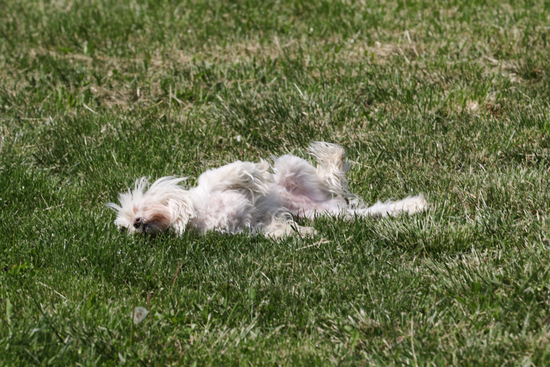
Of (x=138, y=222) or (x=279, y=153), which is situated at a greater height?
(x=138, y=222)

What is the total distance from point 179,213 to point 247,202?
44 cm

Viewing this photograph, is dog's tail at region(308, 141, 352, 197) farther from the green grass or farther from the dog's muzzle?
the dog's muzzle

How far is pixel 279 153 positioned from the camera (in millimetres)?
5184

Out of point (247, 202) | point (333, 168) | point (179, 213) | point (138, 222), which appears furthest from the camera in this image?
point (333, 168)

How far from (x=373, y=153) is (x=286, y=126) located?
0.82m

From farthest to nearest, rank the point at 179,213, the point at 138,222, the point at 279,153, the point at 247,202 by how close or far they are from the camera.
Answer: the point at 279,153
the point at 247,202
the point at 179,213
the point at 138,222

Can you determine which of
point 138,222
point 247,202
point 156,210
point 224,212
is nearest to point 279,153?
point 247,202

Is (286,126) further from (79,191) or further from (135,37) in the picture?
(135,37)

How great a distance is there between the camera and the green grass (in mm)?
2951

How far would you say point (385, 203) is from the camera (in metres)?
4.27

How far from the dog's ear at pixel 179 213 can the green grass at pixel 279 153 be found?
11 centimetres

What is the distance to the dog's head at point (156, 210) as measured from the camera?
13.0 feet

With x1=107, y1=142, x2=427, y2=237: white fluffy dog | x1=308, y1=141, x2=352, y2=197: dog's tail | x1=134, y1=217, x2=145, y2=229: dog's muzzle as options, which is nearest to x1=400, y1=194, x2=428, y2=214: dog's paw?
x1=107, y1=142, x2=427, y2=237: white fluffy dog

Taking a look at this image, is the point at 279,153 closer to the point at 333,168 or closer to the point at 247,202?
the point at 333,168
